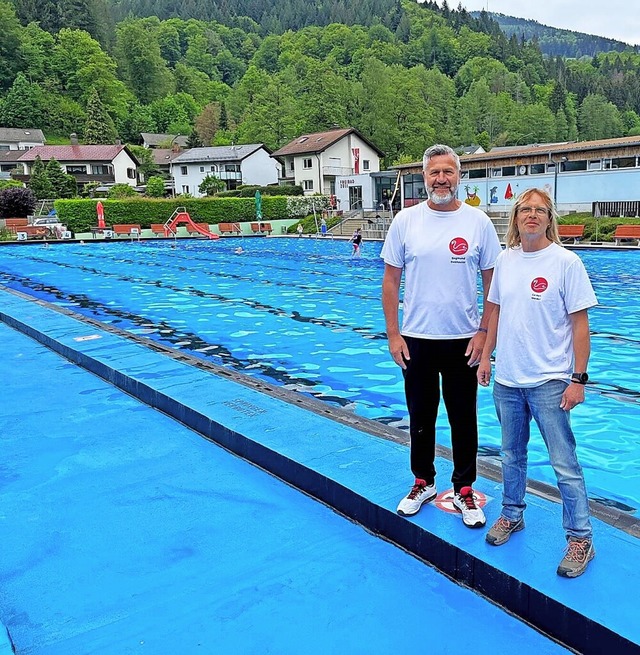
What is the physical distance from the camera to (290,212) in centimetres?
4559

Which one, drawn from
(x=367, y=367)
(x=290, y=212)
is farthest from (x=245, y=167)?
(x=367, y=367)

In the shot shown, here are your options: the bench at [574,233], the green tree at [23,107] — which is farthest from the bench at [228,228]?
the green tree at [23,107]

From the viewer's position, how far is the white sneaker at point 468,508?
3.17 m

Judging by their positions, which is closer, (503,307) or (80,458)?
(503,307)

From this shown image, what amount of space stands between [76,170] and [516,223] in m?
75.5

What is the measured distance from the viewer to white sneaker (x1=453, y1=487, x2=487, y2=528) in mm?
3172

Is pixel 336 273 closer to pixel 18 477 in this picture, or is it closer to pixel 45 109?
pixel 18 477

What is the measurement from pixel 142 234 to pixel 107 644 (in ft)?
123

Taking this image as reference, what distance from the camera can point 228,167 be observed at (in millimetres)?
64625

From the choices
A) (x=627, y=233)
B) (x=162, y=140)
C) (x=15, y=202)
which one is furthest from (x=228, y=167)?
(x=627, y=233)

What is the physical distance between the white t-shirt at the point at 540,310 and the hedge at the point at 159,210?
3906cm

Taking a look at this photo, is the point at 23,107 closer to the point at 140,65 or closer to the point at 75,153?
the point at 140,65

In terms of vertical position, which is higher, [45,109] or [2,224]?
[45,109]

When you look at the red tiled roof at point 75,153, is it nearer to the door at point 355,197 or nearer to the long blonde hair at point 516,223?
the door at point 355,197
